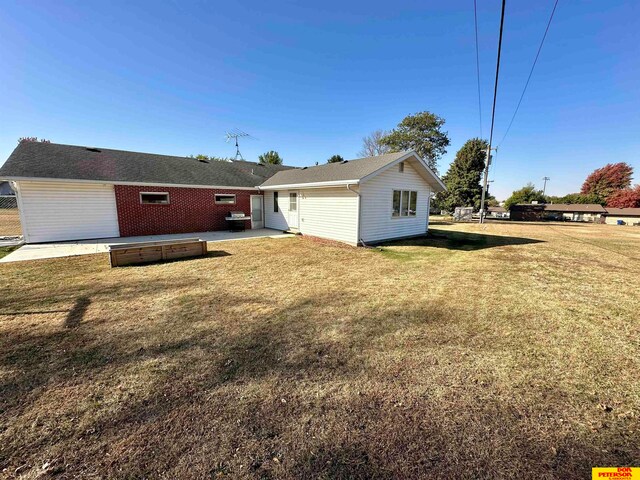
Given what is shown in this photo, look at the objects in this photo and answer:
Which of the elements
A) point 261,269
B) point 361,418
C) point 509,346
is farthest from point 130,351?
point 509,346

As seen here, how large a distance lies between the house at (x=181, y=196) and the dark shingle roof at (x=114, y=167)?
3cm

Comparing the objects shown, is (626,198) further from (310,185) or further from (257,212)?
(257,212)

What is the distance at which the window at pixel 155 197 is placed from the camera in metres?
12.3

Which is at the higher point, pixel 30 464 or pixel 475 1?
pixel 475 1

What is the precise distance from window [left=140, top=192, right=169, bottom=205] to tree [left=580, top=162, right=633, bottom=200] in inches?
3120

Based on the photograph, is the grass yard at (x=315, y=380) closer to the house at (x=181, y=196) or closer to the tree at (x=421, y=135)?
the house at (x=181, y=196)

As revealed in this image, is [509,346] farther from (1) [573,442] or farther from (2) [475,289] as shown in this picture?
(2) [475,289]

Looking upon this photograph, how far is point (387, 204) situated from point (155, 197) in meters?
11.0

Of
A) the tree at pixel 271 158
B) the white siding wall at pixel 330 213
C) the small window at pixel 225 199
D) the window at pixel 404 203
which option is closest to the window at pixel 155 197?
the small window at pixel 225 199

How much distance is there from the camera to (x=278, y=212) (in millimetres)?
15117

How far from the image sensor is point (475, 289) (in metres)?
5.55

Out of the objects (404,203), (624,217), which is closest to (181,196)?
(404,203)

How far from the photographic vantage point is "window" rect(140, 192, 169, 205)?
12.3m

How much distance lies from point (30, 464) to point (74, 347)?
5.86 ft
